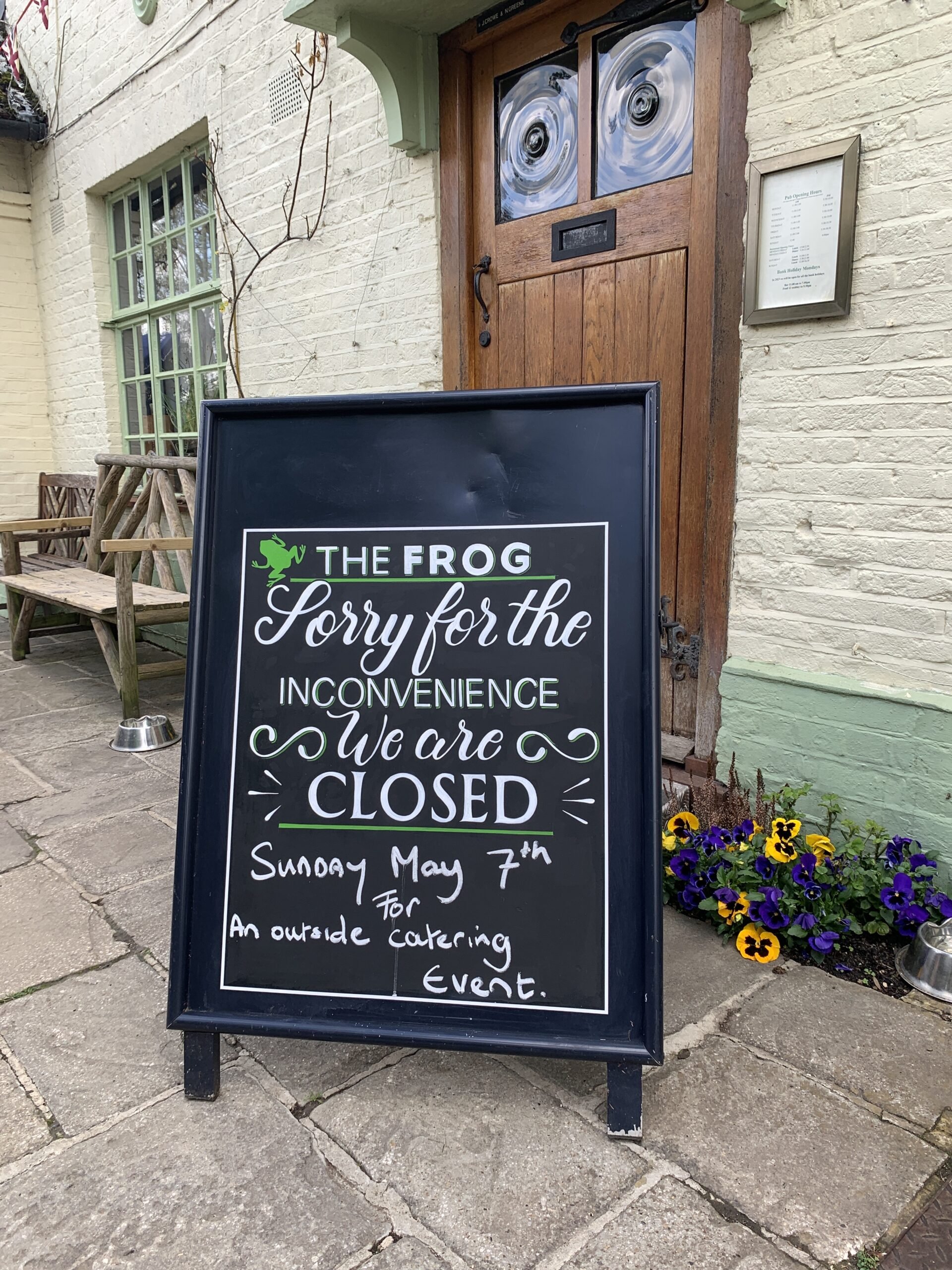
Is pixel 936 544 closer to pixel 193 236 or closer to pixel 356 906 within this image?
pixel 356 906

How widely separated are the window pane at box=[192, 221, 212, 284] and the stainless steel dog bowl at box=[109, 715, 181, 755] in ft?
9.17

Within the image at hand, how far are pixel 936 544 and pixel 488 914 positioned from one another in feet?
5.11

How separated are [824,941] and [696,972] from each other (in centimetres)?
34

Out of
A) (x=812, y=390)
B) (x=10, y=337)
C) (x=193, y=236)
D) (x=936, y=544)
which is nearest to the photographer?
(x=936, y=544)

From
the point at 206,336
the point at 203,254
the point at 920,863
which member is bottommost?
the point at 920,863

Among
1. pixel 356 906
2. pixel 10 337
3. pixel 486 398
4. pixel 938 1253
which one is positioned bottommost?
pixel 938 1253

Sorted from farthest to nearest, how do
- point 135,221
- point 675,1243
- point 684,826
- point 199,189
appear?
point 135,221
point 199,189
point 684,826
point 675,1243

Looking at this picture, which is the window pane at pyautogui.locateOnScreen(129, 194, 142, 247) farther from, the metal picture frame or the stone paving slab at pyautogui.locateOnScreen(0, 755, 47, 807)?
the metal picture frame

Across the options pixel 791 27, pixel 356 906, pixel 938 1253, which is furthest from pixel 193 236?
pixel 938 1253

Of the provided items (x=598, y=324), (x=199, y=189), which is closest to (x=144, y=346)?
(x=199, y=189)

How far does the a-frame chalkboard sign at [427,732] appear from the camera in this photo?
65.2 inches

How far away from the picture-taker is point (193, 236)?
5312mm

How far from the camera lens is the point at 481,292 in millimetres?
3471

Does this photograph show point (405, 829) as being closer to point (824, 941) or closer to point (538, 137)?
point (824, 941)
